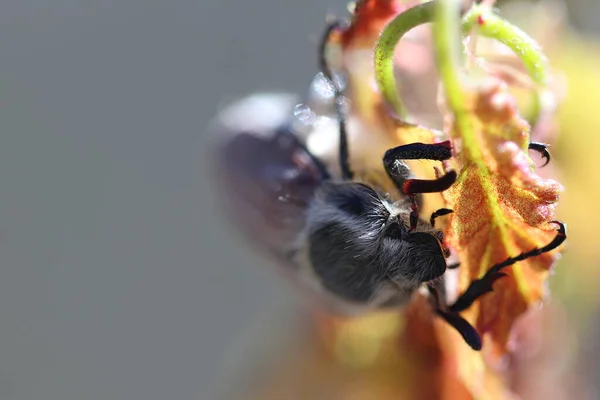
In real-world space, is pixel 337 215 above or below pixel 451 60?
below

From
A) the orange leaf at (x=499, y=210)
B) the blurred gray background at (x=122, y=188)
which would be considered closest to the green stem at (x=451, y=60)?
the orange leaf at (x=499, y=210)

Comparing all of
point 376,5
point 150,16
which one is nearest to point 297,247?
point 376,5

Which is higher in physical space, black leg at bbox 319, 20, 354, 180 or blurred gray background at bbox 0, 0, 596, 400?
black leg at bbox 319, 20, 354, 180

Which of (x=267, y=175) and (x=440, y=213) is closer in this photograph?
(x=440, y=213)

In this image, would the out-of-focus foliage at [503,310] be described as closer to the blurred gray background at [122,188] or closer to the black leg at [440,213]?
the black leg at [440,213]

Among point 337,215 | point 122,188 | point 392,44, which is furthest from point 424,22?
point 122,188

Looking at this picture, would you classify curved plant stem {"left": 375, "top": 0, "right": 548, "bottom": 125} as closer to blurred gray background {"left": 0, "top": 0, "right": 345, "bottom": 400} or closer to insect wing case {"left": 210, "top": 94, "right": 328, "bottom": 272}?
insect wing case {"left": 210, "top": 94, "right": 328, "bottom": 272}

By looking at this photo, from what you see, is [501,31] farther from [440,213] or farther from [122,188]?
[122,188]

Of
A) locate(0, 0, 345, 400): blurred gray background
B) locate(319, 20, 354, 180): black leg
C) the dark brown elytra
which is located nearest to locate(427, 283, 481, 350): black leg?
the dark brown elytra
